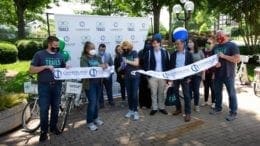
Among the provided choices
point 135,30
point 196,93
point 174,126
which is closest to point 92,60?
point 174,126

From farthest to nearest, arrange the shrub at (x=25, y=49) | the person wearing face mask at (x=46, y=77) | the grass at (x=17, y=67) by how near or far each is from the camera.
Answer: the shrub at (x=25, y=49) → the grass at (x=17, y=67) → the person wearing face mask at (x=46, y=77)

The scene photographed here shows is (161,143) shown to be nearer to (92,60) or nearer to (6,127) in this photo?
(92,60)

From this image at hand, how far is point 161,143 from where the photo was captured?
7.14 m

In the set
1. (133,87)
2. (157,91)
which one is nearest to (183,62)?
(157,91)

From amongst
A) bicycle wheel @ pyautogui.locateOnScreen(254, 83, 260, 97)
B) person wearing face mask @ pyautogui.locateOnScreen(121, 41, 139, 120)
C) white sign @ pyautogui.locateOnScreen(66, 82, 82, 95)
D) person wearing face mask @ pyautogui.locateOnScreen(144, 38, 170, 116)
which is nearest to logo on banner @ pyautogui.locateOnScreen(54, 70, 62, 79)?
white sign @ pyautogui.locateOnScreen(66, 82, 82, 95)

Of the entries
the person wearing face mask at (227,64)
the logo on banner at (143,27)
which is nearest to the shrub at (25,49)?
the logo on banner at (143,27)

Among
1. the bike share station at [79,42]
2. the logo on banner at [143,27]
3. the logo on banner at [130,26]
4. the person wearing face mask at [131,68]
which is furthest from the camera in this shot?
the logo on banner at [143,27]

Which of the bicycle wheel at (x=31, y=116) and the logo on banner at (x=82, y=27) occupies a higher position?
the logo on banner at (x=82, y=27)

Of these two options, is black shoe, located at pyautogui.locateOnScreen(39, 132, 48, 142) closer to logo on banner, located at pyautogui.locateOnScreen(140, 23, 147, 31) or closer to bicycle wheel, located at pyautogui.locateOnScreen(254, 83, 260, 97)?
logo on banner, located at pyautogui.locateOnScreen(140, 23, 147, 31)

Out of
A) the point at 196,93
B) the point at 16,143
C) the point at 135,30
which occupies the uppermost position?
the point at 135,30

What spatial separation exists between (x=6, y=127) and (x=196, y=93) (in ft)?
15.0

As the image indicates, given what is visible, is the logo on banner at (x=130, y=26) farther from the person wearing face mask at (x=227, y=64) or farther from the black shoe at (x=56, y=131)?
the black shoe at (x=56, y=131)

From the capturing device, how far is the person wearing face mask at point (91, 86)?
7934mm

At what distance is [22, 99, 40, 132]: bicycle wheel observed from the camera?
8180 millimetres
